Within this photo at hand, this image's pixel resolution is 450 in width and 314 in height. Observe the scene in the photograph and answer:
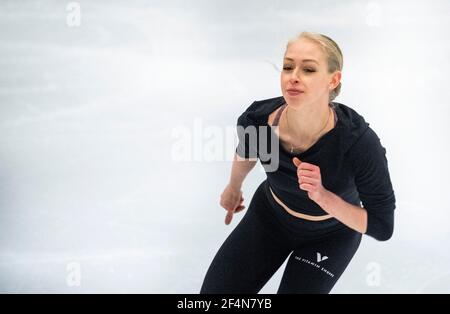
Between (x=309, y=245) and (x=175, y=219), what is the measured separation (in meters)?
0.59

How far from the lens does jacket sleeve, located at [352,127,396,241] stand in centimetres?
170

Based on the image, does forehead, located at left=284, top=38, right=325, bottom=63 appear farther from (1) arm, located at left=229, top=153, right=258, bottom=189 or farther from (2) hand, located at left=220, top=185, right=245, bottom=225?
(2) hand, located at left=220, top=185, right=245, bottom=225

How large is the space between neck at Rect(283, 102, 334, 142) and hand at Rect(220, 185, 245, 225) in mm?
392

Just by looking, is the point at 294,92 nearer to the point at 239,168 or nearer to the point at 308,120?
the point at 308,120

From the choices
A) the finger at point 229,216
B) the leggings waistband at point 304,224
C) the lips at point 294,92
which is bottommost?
the leggings waistband at point 304,224

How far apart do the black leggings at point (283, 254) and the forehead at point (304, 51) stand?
519 mm

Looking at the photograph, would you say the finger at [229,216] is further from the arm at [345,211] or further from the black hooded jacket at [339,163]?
the arm at [345,211]

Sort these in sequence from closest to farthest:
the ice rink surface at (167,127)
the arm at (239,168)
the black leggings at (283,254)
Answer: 1. the black leggings at (283,254)
2. the arm at (239,168)
3. the ice rink surface at (167,127)

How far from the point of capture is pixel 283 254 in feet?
6.28

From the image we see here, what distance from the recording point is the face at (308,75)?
175 cm

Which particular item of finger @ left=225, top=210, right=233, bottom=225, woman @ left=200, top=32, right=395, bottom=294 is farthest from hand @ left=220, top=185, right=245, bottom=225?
woman @ left=200, top=32, right=395, bottom=294

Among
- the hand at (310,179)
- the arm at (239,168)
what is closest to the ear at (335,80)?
the hand at (310,179)

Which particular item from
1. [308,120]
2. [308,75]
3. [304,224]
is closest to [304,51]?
[308,75]

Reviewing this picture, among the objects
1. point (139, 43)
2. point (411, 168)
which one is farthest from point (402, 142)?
point (139, 43)
